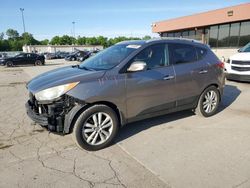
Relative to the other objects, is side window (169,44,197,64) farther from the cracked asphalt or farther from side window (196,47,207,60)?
the cracked asphalt

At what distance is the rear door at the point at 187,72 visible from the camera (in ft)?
16.1

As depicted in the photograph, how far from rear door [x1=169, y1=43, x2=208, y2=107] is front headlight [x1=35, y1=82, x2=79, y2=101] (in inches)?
84.9

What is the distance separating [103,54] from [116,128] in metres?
1.75

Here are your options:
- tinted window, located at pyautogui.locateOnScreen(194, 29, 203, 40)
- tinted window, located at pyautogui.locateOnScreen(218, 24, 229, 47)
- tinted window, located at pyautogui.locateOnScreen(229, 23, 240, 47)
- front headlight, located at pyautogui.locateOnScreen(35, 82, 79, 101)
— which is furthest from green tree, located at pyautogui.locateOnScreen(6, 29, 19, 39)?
front headlight, located at pyautogui.locateOnScreen(35, 82, 79, 101)

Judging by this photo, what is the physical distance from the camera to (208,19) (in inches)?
1028

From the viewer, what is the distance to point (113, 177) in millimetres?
3264

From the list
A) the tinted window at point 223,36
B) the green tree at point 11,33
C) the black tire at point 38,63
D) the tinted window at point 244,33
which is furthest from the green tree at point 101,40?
the tinted window at point 244,33

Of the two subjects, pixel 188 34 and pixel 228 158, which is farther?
→ pixel 188 34

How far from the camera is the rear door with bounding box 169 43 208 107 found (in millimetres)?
4918

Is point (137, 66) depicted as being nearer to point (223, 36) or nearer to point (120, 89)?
point (120, 89)

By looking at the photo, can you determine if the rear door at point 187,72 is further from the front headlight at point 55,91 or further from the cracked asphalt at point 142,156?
the front headlight at point 55,91

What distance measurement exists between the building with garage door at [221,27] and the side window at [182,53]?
18855 mm

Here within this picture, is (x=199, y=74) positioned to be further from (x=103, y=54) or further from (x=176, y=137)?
(x=103, y=54)

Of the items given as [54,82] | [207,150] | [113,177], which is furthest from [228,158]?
[54,82]
